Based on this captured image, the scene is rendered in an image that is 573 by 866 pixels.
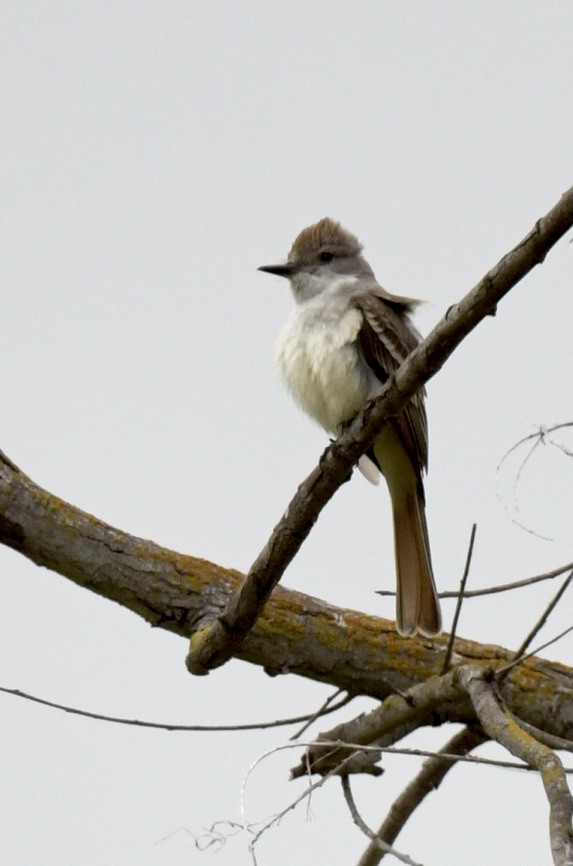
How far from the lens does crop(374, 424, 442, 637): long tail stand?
512 centimetres

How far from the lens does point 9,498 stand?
4082 millimetres

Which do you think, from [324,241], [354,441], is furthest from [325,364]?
[354,441]

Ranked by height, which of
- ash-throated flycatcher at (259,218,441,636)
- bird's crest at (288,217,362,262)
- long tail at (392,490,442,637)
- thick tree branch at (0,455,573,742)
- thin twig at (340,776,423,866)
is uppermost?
bird's crest at (288,217,362,262)

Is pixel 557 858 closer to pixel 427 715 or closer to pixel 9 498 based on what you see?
pixel 427 715

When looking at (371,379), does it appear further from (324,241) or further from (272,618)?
(324,241)

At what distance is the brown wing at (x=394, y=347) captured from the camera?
4.96 m

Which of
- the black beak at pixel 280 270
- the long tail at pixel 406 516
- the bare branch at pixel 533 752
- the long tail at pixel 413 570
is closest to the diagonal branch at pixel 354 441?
the bare branch at pixel 533 752

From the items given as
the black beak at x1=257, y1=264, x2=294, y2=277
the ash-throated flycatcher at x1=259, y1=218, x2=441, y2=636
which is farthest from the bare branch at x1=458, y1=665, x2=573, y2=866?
the black beak at x1=257, y1=264, x2=294, y2=277

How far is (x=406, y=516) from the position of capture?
17.8 feet

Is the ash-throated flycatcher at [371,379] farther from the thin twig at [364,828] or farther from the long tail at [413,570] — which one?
the thin twig at [364,828]

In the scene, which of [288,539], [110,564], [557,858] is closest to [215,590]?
[110,564]

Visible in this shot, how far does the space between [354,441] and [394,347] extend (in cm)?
133

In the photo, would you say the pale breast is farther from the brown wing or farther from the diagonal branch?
the diagonal branch

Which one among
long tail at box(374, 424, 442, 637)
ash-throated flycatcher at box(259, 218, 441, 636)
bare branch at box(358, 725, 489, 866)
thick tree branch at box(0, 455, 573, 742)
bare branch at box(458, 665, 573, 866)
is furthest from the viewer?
long tail at box(374, 424, 442, 637)
